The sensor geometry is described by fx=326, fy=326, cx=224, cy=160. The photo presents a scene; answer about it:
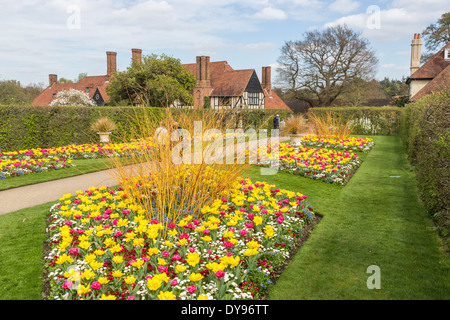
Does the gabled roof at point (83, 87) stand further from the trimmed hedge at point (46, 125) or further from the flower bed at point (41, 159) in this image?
the flower bed at point (41, 159)

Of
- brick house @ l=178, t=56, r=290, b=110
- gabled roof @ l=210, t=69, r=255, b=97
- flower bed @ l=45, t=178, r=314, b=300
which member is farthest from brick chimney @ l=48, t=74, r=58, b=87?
flower bed @ l=45, t=178, r=314, b=300

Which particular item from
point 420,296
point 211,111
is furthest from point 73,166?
point 420,296

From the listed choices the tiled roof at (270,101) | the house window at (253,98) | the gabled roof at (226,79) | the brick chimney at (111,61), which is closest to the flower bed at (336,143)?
the gabled roof at (226,79)

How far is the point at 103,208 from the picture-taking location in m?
5.13

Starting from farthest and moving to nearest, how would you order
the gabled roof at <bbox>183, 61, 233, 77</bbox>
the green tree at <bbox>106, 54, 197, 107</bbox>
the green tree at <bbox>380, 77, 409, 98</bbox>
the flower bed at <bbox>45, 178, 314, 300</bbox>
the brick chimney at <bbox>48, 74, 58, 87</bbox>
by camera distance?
1. the green tree at <bbox>380, 77, 409, 98</bbox>
2. the brick chimney at <bbox>48, 74, 58, 87</bbox>
3. the gabled roof at <bbox>183, 61, 233, 77</bbox>
4. the green tree at <bbox>106, 54, 197, 107</bbox>
5. the flower bed at <bbox>45, 178, 314, 300</bbox>

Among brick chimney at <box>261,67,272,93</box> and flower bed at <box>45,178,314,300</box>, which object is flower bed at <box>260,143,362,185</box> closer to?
flower bed at <box>45,178,314,300</box>

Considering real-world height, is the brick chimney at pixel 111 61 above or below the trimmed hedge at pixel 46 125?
above

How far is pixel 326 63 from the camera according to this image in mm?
37156

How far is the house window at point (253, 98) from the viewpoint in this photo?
38094 mm

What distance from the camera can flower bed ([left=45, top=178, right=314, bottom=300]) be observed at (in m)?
3.01

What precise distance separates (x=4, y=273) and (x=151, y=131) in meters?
2.53

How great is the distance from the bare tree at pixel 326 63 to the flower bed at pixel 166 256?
115 feet

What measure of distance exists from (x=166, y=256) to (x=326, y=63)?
37.7 metres

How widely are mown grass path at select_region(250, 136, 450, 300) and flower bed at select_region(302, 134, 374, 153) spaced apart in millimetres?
6623
